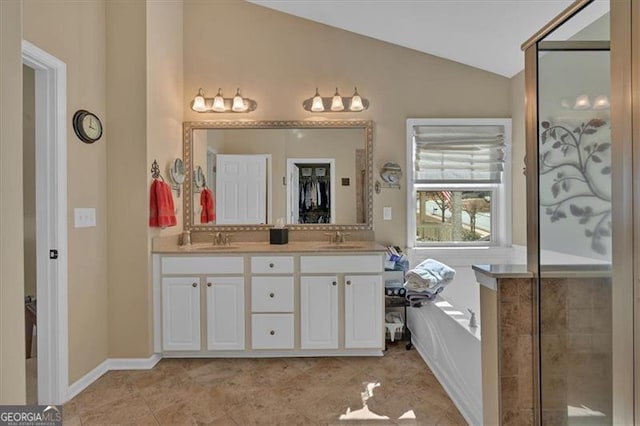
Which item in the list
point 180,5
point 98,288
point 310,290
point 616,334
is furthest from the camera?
point 180,5

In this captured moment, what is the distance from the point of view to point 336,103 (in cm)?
337

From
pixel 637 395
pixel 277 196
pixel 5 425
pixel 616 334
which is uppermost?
pixel 277 196

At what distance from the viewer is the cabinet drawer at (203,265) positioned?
112 inches

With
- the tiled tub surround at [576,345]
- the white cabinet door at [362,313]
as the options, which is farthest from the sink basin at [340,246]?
the tiled tub surround at [576,345]

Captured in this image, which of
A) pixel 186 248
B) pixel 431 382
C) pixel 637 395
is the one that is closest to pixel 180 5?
pixel 186 248

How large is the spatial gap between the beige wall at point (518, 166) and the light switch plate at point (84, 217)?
140 inches

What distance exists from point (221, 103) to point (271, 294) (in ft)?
5.80

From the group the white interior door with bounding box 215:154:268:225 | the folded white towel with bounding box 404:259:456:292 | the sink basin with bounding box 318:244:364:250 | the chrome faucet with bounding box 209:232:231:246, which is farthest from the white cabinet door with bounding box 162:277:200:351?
the folded white towel with bounding box 404:259:456:292

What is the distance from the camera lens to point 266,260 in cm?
289

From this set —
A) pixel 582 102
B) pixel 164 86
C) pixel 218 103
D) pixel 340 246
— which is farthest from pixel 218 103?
pixel 582 102

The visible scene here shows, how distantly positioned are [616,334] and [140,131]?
2.96 metres

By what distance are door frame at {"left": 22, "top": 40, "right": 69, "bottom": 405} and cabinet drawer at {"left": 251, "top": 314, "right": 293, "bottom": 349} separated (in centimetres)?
124

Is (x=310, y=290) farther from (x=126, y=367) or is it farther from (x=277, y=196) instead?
(x=126, y=367)

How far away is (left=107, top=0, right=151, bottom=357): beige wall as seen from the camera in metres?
2.74
